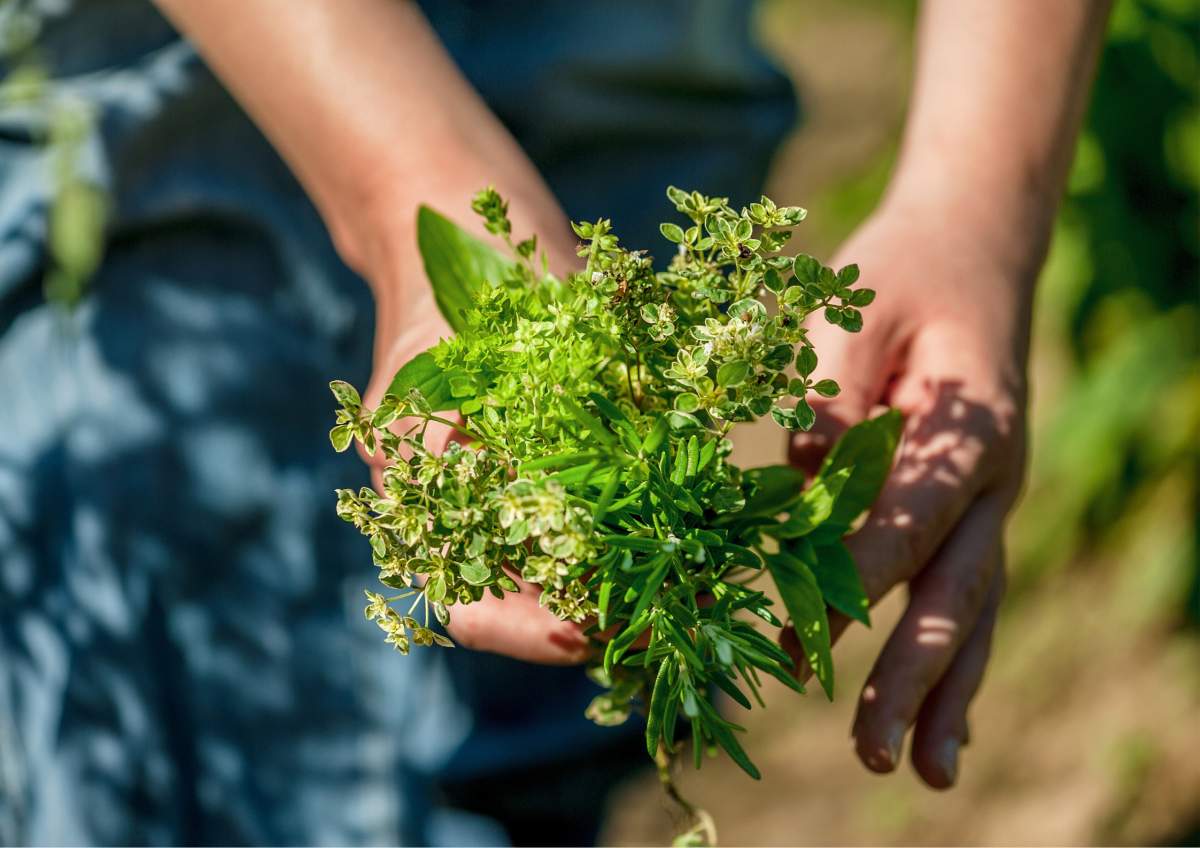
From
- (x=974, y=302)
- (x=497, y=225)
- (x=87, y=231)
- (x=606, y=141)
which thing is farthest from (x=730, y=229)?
(x=87, y=231)

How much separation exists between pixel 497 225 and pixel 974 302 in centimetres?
56

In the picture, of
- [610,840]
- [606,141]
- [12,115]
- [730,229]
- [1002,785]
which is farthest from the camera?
[610,840]

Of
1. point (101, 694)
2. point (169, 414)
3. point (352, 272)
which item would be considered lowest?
point (101, 694)

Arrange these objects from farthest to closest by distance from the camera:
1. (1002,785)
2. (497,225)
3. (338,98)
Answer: (1002,785) < (338,98) < (497,225)

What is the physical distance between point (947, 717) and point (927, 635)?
0.49 feet

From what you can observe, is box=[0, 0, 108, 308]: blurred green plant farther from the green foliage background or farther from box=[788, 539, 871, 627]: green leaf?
the green foliage background

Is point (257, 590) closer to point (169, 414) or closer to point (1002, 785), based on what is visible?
point (169, 414)

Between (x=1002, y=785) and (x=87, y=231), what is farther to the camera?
(x=1002, y=785)

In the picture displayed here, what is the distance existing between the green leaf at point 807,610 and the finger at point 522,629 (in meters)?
0.19

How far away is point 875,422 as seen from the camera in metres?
1.04

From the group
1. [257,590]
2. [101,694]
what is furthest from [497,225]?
[101,694]

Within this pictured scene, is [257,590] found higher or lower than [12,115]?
lower

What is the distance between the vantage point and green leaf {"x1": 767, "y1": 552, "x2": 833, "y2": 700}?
0.97 m

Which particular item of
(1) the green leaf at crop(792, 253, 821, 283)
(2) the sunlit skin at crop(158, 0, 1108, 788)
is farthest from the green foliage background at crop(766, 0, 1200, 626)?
(1) the green leaf at crop(792, 253, 821, 283)
